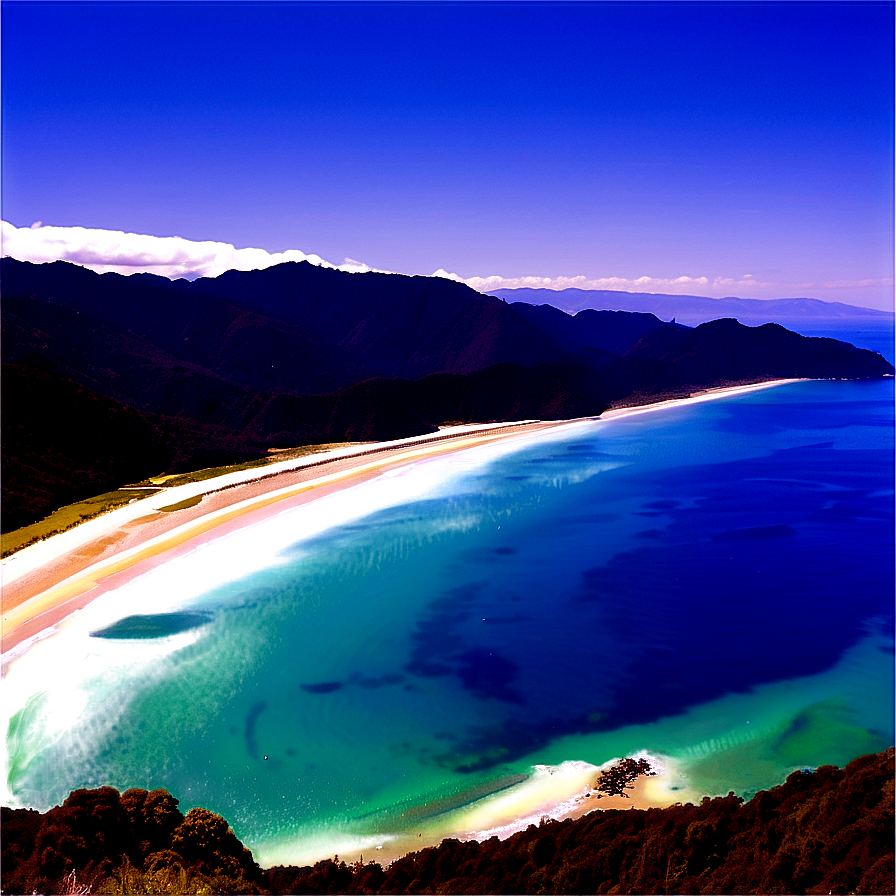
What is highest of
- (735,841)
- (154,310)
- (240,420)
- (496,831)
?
(154,310)

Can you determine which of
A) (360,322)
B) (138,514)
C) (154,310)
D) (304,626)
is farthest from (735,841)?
(360,322)

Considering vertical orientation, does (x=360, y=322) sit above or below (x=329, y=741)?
above

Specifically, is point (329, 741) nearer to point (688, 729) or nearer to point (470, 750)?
point (470, 750)

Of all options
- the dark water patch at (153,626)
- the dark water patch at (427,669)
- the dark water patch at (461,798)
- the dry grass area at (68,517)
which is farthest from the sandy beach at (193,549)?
the dark water patch at (427,669)

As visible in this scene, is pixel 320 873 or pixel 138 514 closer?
pixel 320 873

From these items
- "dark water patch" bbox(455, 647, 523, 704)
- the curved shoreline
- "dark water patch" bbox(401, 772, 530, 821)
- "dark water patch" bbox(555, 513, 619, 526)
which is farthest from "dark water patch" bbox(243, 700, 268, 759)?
"dark water patch" bbox(555, 513, 619, 526)

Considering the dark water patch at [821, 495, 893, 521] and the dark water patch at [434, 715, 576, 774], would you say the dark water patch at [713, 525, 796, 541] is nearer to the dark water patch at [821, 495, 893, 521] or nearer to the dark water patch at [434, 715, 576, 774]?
the dark water patch at [821, 495, 893, 521]
